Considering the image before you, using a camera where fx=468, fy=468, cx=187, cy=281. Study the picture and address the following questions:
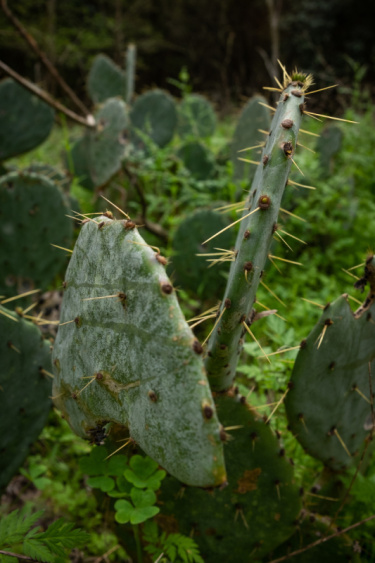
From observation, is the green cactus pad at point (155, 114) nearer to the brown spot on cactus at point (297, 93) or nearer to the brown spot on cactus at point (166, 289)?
the brown spot on cactus at point (297, 93)

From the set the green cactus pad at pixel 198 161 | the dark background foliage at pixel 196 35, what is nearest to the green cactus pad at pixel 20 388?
the green cactus pad at pixel 198 161

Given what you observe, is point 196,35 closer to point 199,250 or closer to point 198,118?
point 198,118

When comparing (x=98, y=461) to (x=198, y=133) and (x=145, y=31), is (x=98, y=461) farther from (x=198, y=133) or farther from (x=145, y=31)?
(x=145, y=31)

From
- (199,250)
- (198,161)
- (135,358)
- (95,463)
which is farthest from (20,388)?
(198,161)

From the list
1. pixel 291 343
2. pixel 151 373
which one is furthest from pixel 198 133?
pixel 151 373

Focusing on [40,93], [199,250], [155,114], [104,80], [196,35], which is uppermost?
[196,35]

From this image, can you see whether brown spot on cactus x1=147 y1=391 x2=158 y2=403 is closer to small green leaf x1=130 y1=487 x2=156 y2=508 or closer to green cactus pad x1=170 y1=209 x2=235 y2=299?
small green leaf x1=130 y1=487 x2=156 y2=508
